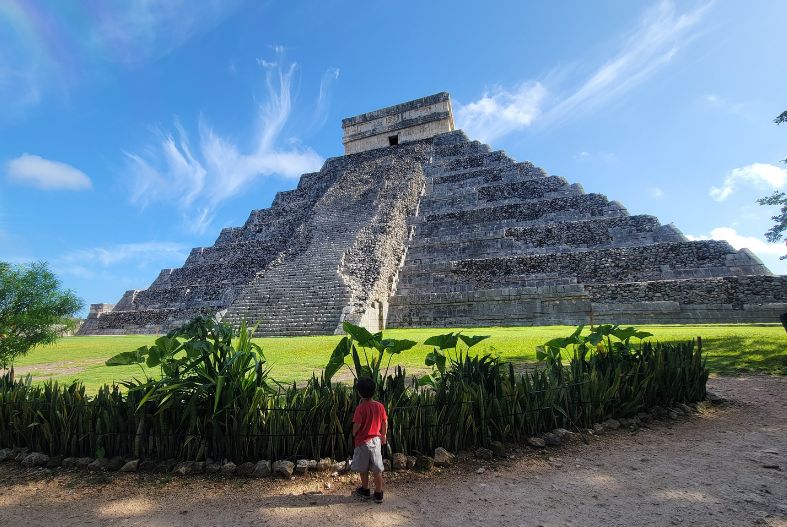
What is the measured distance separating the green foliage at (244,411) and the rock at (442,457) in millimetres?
93

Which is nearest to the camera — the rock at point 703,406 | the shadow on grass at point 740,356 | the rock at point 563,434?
the rock at point 563,434

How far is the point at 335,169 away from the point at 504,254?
1484cm

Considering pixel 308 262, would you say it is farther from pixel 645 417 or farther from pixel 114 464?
pixel 645 417

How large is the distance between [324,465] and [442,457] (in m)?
0.92

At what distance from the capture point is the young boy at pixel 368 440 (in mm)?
2826

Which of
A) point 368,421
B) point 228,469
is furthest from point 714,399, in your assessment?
point 228,469

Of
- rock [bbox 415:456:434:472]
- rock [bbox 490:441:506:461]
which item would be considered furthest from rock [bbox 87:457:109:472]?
rock [bbox 490:441:506:461]

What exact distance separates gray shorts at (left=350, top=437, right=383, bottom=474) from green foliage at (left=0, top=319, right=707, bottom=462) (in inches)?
19.9

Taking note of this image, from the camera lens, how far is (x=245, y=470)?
3180 mm

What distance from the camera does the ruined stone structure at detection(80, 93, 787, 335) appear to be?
42.1 feet

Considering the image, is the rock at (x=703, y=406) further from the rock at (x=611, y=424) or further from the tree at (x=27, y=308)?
the tree at (x=27, y=308)

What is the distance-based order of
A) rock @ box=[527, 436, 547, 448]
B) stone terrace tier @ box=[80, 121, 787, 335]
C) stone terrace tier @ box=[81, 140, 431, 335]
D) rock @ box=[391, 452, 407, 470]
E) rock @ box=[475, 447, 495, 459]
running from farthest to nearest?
stone terrace tier @ box=[81, 140, 431, 335] → stone terrace tier @ box=[80, 121, 787, 335] → rock @ box=[527, 436, 547, 448] → rock @ box=[475, 447, 495, 459] → rock @ box=[391, 452, 407, 470]

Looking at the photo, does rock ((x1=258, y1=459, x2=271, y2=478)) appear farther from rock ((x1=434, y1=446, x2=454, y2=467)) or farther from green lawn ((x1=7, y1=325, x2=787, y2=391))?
green lawn ((x1=7, y1=325, x2=787, y2=391))

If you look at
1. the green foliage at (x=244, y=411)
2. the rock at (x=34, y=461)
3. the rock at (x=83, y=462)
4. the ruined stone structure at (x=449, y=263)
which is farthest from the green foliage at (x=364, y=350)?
the ruined stone structure at (x=449, y=263)
